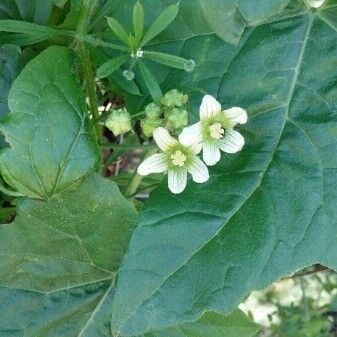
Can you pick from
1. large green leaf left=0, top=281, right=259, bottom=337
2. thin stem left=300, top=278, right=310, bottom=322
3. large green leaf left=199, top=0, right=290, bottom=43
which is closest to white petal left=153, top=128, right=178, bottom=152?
large green leaf left=199, top=0, right=290, bottom=43

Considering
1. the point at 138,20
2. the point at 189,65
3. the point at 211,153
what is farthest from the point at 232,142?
the point at 138,20

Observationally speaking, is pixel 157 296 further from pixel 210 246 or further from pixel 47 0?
pixel 47 0

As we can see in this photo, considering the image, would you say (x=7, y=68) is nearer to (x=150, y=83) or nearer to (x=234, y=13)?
(x=150, y=83)

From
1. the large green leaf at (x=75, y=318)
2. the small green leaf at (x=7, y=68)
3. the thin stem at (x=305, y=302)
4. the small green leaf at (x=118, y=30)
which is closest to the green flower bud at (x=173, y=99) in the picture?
the small green leaf at (x=118, y=30)

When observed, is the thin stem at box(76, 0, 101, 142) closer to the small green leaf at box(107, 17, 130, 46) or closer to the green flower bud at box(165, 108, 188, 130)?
the small green leaf at box(107, 17, 130, 46)

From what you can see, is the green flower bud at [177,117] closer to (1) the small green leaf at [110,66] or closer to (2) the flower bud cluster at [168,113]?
(2) the flower bud cluster at [168,113]

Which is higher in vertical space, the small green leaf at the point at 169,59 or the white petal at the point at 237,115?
the small green leaf at the point at 169,59
